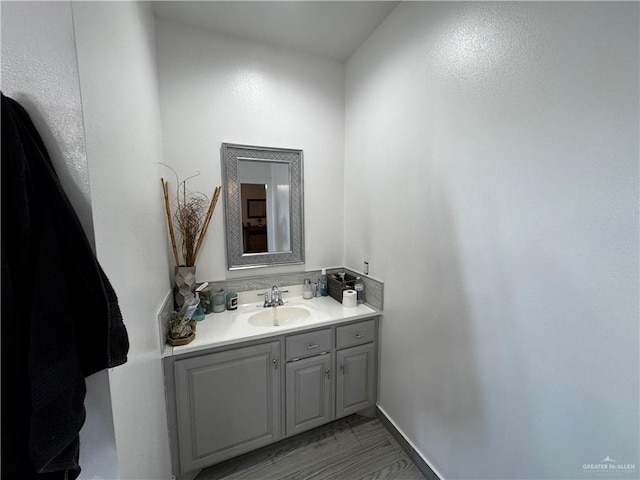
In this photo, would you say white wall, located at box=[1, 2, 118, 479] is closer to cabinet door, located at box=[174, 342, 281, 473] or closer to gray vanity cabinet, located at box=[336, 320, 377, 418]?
cabinet door, located at box=[174, 342, 281, 473]

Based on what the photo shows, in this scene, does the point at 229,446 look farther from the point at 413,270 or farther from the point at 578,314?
the point at 578,314

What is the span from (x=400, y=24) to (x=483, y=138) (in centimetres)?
96

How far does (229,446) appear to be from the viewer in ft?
4.79

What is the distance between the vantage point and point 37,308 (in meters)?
0.52

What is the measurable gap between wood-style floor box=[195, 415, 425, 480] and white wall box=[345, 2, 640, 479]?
0.19m

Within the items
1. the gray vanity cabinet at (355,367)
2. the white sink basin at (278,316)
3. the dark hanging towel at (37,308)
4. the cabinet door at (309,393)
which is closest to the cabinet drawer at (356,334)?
the gray vanity cabinet at (355,367)

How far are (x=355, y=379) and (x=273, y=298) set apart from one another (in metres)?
0.81

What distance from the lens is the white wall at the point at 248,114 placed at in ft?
5.39

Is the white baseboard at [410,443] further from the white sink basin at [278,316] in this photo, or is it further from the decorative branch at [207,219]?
the decorative branch at [207,219]

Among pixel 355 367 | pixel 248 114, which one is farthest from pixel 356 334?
pixel 248 114

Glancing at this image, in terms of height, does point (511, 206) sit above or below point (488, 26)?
below

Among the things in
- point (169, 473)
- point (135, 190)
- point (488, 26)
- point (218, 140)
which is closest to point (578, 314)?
point (488, 26)

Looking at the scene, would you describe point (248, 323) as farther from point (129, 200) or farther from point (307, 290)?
point (129, 200)

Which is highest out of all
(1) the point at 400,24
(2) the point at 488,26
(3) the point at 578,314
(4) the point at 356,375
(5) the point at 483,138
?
(1) the point at 400,24
